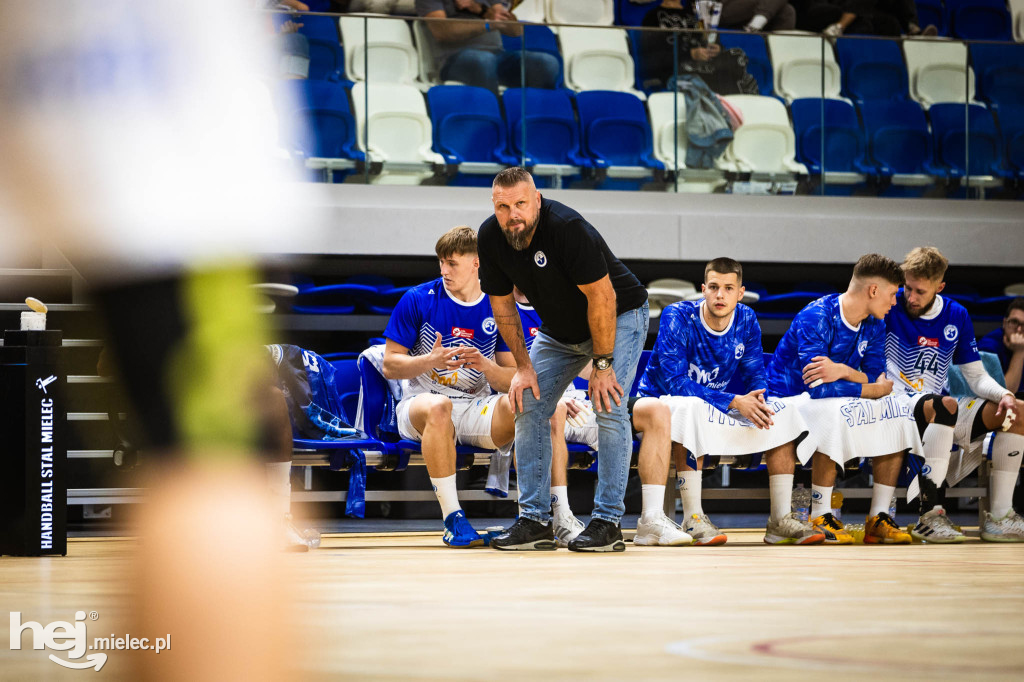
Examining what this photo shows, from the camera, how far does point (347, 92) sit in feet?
18.8

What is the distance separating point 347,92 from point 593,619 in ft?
15.3

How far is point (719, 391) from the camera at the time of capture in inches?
156

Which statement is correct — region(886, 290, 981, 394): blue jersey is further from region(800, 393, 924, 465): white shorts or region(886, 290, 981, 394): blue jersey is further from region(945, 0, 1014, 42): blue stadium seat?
region(945, 0, 1014, 42): blue stadium seat

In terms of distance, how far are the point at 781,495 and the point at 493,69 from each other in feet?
9.96

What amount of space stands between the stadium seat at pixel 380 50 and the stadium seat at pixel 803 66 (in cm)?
207

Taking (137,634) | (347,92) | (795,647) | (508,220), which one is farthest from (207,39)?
(347,92)

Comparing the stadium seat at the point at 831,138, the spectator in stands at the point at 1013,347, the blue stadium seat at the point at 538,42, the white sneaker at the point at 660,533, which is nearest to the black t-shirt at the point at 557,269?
the white sneaker at the point at 660,533

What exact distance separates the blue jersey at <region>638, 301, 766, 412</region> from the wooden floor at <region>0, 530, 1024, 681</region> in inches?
46.0

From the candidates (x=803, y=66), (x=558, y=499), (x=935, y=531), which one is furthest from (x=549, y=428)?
(x=803, y=66)

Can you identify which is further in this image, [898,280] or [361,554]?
[898,280]

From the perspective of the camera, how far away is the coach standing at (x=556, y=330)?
3.17 metres

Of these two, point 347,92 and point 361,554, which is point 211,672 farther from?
point 347,92

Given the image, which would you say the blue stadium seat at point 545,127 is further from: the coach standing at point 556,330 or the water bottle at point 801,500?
the coach standing at point 556,330

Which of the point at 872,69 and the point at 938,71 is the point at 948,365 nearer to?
the point at 872,69
